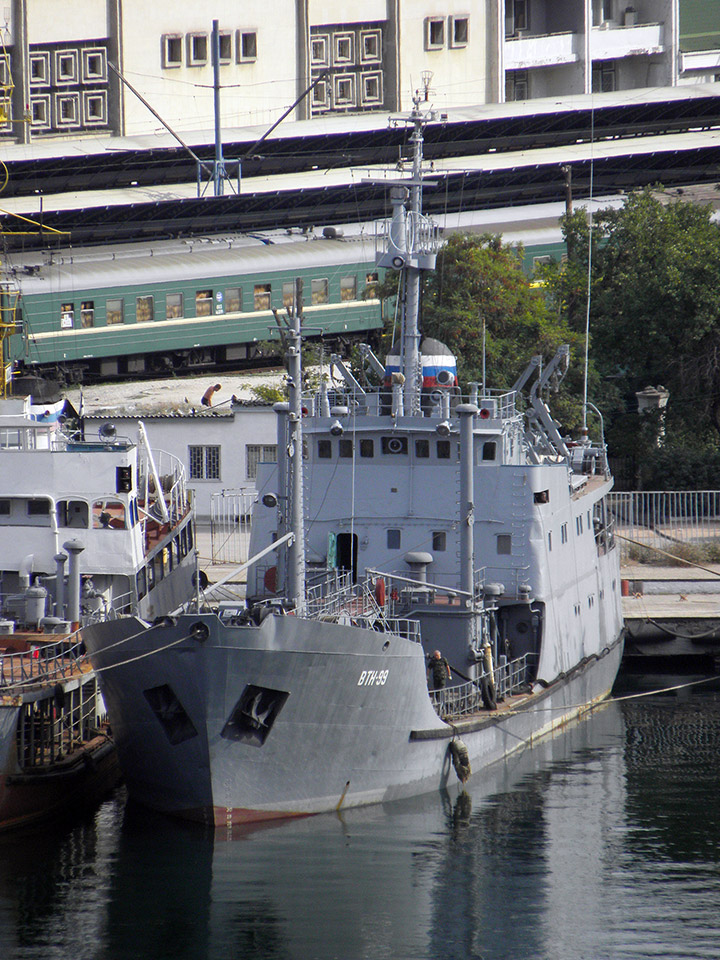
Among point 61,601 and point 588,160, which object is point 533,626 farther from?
point 588,160

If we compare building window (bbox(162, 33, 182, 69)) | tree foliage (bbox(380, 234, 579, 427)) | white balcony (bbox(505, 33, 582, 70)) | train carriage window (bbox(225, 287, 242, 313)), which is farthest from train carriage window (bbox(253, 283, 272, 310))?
white balcony (bbox(505, 33, 582, 70))

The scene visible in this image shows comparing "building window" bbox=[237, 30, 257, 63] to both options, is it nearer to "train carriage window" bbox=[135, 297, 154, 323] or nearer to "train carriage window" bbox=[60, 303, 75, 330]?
"train carriage window" bbox=[135, 297, 154, 323]

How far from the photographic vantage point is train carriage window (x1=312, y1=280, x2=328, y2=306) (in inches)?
2253

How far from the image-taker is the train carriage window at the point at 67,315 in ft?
171

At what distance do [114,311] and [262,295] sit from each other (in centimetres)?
638

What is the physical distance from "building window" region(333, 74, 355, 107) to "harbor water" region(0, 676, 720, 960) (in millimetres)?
64866

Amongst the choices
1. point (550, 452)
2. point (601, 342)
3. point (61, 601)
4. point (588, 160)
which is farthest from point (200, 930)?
point (588, 160)

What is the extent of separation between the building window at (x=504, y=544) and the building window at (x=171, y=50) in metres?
57.6

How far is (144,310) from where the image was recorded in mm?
53875

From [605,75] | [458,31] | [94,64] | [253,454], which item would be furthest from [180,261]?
[605,75]

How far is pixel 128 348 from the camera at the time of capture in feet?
176

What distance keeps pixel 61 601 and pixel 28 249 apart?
34323mm

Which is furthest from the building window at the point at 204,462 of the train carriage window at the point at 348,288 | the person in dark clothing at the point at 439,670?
the person in dark clothing at the point at 439,670

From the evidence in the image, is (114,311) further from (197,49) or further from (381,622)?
(197,49)
